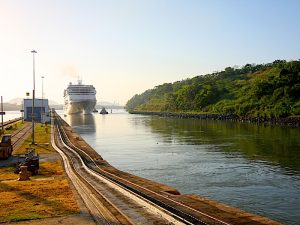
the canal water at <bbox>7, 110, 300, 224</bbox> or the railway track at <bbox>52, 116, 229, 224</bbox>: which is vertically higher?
the railway track at <bbox>52, 116, 229, 224</bbox>

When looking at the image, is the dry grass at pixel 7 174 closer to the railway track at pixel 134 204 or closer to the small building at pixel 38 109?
the railway track at pixel 134 204

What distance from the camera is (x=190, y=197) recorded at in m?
23.2

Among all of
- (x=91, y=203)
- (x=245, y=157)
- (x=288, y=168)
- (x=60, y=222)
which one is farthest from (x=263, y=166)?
(x=60, y=222)

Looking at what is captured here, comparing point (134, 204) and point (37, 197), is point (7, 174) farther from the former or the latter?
point (134, 204)

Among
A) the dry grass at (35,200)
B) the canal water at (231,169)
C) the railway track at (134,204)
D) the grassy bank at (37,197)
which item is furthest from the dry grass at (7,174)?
the canal water at (231,169)

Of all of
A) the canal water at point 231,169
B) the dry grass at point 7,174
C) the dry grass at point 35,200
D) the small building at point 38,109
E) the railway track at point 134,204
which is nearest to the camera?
the railway track at point 134,204

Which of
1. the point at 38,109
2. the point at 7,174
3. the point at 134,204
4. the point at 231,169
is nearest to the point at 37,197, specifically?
the point at 134,204

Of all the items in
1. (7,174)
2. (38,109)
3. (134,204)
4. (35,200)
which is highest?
(38,109)

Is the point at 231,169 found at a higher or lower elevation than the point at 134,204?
lower

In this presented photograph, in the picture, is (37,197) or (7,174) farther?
(7,174)

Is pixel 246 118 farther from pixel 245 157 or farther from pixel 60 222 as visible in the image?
pixel 60 222

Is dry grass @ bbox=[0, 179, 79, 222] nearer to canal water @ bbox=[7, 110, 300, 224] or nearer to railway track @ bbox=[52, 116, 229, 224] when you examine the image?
railway track @ bbox=[52, 116, 229, 224]

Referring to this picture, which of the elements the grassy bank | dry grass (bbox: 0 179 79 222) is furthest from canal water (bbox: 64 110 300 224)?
dry grass (bbox: 0 179 79 222)

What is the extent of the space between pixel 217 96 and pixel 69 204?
178277 millimetres
